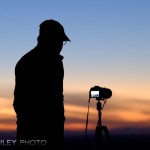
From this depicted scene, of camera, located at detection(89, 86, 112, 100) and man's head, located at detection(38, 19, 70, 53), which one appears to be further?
camera, located at detection(89, 86, 112, 100)

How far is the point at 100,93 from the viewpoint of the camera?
7367 mm

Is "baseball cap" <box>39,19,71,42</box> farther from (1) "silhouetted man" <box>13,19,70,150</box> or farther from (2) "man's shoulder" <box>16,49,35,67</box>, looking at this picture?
(2) "man's shoulder" <box>16,49,35,67</box>

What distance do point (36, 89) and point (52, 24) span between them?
Answer: 74 centimetres

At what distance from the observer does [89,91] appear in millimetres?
7414

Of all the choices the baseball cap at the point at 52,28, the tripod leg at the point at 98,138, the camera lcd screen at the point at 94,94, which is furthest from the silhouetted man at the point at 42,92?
the tripod leg at the point at 98,138

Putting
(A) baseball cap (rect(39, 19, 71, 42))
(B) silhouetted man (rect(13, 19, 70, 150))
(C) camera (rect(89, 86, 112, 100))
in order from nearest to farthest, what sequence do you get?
(B) silhouetted man (rect(13, 19, 70, 150)) < (A) baseball cap (rect(39, 19, 71, 42)) < (C) camera (rect(89, 86, 112, 100))

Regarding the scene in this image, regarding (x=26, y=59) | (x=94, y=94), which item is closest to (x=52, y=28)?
(x=26, y=59)

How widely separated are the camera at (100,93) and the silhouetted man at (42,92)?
230 centimetres

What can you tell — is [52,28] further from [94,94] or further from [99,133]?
[99,133]

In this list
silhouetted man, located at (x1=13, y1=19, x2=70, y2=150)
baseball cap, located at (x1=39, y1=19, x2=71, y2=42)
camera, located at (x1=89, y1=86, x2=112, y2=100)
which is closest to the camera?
silhouetted man, located at (x1=13, y1=19, x2=70, y2=150)

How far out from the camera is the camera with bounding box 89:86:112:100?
7.36 metres

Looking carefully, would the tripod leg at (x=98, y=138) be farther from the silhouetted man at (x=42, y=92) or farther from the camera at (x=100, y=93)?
the silhouetted man at (x=42, y=92)

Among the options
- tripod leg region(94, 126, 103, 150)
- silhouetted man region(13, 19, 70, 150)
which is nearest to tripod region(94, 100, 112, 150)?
tripod leg region(94, 126, 103, 150)

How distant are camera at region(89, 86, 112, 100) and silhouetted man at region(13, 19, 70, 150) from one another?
2.30m
